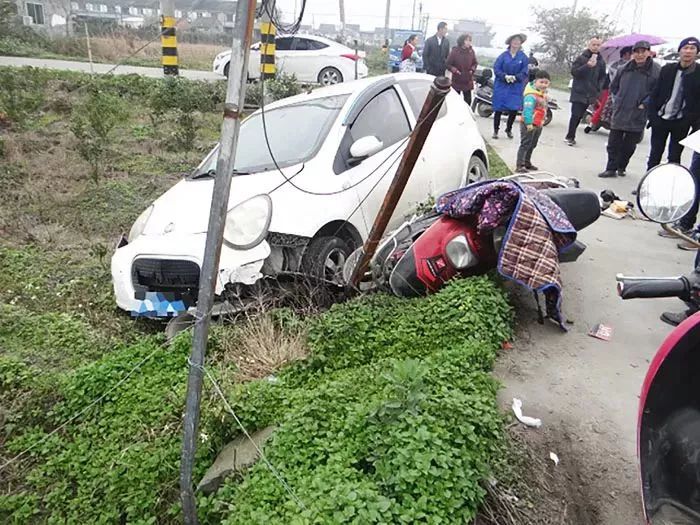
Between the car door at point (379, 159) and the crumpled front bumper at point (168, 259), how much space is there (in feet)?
3.50

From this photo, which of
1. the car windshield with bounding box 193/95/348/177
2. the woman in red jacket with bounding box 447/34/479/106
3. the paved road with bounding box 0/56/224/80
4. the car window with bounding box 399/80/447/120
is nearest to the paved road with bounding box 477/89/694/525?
the car window with bounding box 399/80/447/120

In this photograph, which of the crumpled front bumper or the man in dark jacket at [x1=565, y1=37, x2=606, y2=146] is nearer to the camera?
the crumpled front bumper

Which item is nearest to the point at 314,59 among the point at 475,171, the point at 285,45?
the point at 285,45

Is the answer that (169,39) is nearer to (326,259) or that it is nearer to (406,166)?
(326,259)

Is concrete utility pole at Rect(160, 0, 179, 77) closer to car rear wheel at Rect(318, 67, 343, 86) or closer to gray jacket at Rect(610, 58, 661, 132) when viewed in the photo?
car rear wheel at Rect(318, 67, 343, 86)

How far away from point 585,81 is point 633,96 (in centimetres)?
251

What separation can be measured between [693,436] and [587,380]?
5.42ft

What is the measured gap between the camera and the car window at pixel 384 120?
4961 mm

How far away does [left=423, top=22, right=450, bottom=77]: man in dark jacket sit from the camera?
11133mm

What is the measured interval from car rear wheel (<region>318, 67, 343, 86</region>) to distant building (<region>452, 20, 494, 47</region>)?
148 ft

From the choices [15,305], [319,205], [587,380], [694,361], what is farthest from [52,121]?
[694,361]

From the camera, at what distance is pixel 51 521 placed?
292cm

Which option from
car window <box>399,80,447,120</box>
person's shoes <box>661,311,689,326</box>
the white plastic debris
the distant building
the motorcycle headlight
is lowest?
the white plastic debris

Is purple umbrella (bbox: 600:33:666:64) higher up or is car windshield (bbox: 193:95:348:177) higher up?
Answer: purple umbrella (bbox: 600:33:666:64)
